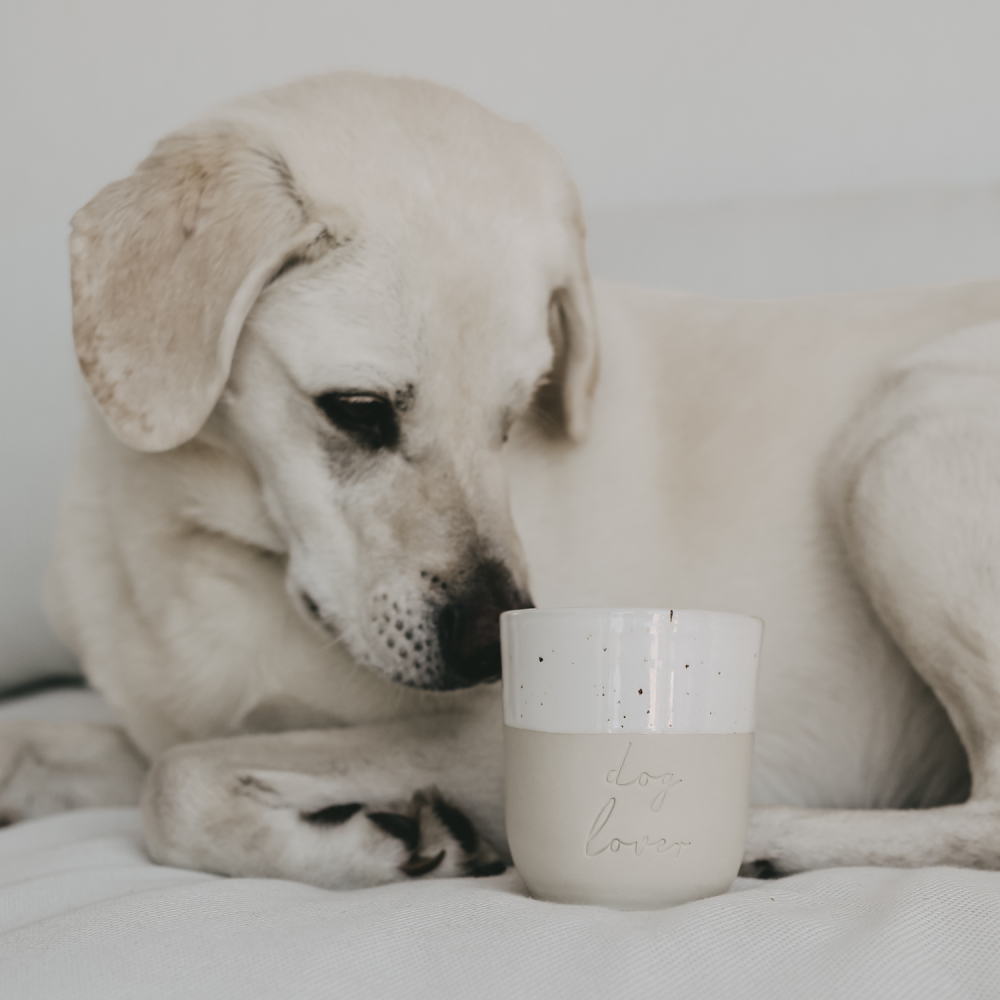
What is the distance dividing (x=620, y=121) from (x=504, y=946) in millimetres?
2013

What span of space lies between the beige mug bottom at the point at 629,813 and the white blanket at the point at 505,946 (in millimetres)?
29

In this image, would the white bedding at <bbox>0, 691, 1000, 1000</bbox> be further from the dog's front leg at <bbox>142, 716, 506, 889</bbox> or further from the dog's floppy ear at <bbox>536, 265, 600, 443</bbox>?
the dog's floppy ear at <bbox>536, 265, 600, 443</bbox>

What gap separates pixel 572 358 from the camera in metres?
1.24

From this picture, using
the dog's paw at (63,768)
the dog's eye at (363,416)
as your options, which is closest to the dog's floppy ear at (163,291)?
the dog's eye at (363,416)

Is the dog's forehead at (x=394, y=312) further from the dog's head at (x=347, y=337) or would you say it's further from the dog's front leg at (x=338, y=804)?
the dog's front leg at (x=338, y=804)

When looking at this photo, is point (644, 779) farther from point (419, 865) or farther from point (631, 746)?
point (419, 865)

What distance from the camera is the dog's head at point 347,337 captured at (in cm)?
97

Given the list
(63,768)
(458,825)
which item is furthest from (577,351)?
(63,768)

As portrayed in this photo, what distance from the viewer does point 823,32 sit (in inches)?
79.0

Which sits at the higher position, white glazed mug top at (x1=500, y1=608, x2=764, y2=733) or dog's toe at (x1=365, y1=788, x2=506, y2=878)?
white glazed mug top at (x1=500, y1=608, x2=764, y2=733)

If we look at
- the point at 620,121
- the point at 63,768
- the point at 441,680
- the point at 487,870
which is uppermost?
the point at 620,121

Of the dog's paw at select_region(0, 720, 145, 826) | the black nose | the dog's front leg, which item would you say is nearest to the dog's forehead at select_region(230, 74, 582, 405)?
the black nose

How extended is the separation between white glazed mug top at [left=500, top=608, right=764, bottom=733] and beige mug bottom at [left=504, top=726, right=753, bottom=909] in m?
0.01

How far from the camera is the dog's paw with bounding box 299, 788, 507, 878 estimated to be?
90 centimetres
